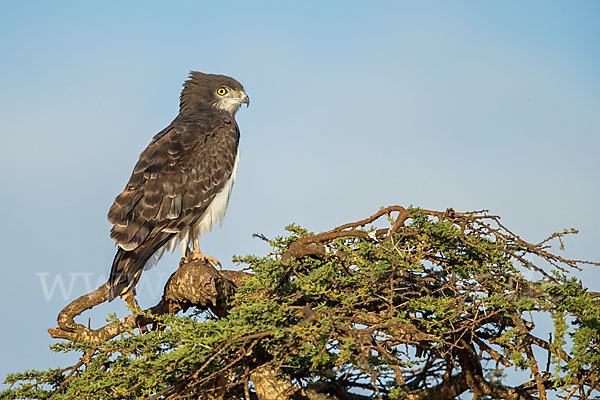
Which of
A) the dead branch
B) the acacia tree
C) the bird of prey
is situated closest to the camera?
the acacia tree

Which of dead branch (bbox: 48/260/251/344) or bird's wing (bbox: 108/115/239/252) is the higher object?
bird's wing (bbox: 108/115/239/252)

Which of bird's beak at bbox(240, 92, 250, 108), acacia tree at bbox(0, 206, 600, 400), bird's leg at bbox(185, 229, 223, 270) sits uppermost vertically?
bird's beak at bbox(240, 92, 250, 108)

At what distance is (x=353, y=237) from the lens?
5.74 metres

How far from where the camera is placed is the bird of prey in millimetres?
7758

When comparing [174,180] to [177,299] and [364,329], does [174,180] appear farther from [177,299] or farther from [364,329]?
[364,329]

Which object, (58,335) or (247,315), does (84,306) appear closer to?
(58,335)

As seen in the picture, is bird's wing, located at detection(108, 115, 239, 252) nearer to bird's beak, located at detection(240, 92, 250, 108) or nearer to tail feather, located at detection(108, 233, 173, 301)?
tail feather, located at detection(108, 233, 173, 301)

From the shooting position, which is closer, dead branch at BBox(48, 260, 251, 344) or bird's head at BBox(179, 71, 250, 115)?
dead branch at BBox(48, 260, 251, 344)

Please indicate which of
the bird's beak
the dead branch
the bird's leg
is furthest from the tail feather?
the bird's beak

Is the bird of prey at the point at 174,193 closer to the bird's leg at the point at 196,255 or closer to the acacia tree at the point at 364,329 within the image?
the bird's leg at the point at 196,255

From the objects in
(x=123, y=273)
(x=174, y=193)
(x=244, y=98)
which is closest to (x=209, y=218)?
(x=174, y=193)

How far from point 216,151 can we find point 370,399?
4.58 meters

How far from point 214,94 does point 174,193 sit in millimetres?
2715

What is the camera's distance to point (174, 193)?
8.55 m
